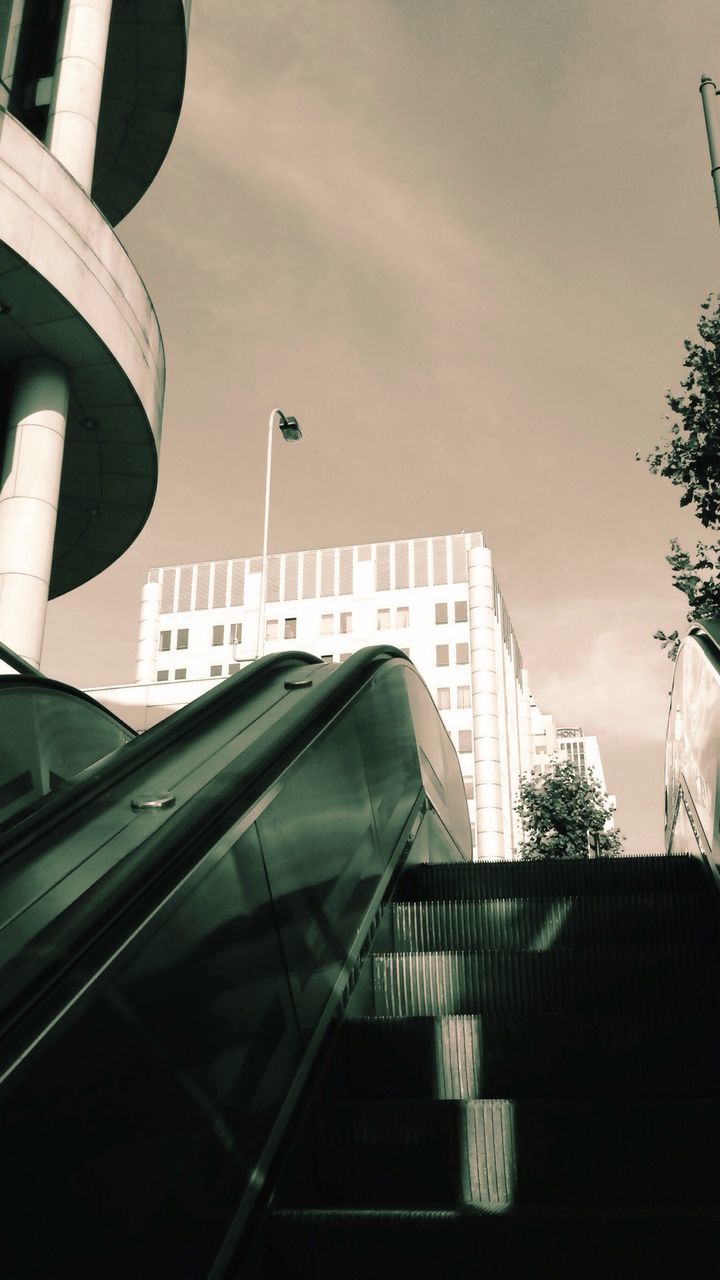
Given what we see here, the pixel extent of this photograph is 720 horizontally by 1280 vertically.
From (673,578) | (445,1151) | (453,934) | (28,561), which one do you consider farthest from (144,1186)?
(28,561)

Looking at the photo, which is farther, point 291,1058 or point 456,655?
point 456,655

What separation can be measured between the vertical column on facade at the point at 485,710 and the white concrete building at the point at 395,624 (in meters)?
0.06

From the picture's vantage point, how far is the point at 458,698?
6100cm

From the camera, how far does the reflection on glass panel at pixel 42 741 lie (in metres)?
6.10

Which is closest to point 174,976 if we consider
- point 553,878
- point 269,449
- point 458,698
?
point 553,878

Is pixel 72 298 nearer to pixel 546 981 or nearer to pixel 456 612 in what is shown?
pixel 546 981

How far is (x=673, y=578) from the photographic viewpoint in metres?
11.6

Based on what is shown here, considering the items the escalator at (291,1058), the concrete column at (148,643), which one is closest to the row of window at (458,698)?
the concrete column at (148,643)

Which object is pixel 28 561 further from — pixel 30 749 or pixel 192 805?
pixel 192 805

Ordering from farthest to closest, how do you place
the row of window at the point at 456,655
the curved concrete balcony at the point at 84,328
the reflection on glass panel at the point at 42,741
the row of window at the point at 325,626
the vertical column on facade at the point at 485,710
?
1. the row of window at the point at 325,626
2. the row of window at the point at 456,655
3. the vertical column on facade at the point at 485,710
4. the curved concrete balcony at the point at 84,328
5. the reflection on glass panel at the point at 42,741

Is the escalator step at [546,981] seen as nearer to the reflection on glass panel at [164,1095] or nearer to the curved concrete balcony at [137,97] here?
the reflection on glass panel at [164,1095]

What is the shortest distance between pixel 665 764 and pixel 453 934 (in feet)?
12.6

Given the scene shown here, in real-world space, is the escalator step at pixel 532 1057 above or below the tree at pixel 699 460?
below

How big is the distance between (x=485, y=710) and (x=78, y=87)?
155 ft
